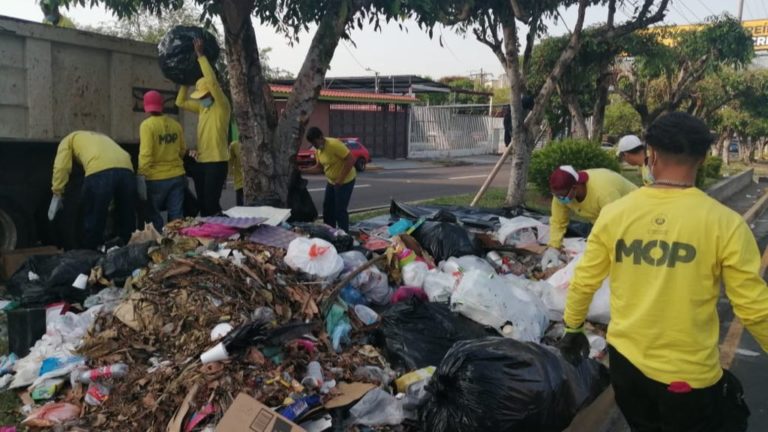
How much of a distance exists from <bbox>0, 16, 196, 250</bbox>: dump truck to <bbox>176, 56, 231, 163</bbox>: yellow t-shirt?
0.69 m

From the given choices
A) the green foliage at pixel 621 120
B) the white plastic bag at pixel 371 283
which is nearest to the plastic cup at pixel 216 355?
the white plastic bag at pixel 371 283

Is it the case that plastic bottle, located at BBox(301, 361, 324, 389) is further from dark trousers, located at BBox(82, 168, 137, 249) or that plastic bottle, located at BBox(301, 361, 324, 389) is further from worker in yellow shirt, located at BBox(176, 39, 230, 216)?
worker in yellow shirt, located at BBox(176, 39, 230, 216)

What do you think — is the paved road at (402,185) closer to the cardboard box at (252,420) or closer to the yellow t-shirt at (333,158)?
the yellow t-shirt at (333,158)

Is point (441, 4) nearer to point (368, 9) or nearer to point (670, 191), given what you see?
point (368, 9)

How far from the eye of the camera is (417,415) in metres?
3.14

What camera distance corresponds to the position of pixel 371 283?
4691 millimetres

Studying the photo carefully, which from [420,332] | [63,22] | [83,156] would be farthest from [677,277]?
[63,22]

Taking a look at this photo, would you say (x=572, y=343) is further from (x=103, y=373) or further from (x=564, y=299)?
(x=103, y=373)

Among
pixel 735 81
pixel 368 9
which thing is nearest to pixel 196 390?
pixel 368 9

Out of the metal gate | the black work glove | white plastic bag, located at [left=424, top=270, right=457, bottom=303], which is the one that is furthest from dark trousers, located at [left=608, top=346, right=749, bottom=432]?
the metal gate

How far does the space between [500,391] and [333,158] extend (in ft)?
15.8

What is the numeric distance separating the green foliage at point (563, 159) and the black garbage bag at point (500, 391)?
8856mm

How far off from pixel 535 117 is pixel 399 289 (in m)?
6.08

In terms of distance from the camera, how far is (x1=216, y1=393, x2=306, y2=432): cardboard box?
2768 mm
